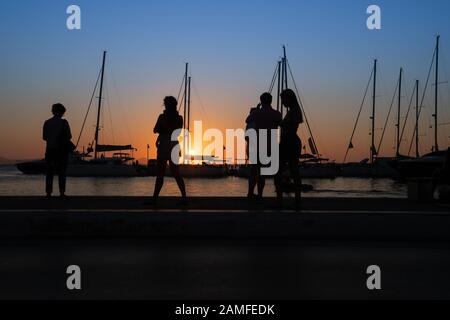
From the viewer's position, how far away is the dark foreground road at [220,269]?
16.4 ft

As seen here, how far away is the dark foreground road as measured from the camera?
16.4 ft

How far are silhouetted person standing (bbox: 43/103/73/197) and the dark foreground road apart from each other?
3.27 meters

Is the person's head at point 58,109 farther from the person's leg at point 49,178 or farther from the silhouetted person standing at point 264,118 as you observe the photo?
the silhouetted person standing at point 264,118

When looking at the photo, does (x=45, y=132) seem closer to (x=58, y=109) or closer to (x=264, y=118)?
(x=58, y=109)

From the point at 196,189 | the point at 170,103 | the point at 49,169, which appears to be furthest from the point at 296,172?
the point at 196,189

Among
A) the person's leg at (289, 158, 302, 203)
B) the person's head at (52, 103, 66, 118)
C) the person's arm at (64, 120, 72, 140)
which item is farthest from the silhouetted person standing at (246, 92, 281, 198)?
the person's head at (52, 103, 66, 118)

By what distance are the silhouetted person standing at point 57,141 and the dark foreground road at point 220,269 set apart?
327cm

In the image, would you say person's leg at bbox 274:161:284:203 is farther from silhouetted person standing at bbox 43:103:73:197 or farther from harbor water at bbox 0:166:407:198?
harbor water at bbox 0:166:407:198

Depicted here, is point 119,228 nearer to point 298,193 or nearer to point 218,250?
point 218,250

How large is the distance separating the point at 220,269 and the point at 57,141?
579 centimetres

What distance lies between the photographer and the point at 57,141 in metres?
10.5

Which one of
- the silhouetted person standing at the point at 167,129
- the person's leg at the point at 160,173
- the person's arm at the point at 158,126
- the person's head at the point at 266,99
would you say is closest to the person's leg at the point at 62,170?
the person's leg at the point at 160,173
